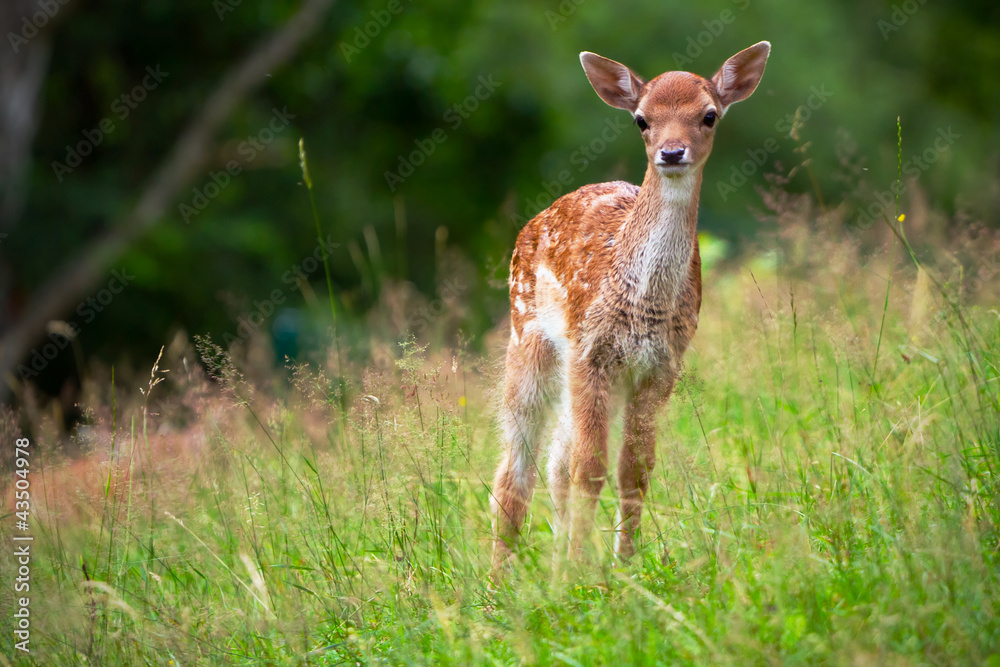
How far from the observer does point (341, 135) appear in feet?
57.1

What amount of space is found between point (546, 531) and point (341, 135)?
13829 millimetres

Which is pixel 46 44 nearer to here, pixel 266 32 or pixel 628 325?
pixel 266 32

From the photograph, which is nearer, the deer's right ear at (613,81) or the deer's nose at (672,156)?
the deer's nose at (672,156)

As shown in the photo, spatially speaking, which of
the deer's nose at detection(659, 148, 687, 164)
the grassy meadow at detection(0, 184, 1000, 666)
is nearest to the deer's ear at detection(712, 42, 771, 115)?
the deer's nose at detection(659, 148, 687, 164)

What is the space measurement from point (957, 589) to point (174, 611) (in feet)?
8.68

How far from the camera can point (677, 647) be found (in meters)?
2.83

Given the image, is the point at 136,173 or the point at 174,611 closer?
the point at 174,611

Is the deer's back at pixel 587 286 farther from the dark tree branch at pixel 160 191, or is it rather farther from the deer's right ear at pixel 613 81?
the dark tree branch at pixel 160 191

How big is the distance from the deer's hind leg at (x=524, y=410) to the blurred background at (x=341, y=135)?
2749mm

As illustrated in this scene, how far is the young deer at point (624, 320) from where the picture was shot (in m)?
4.05

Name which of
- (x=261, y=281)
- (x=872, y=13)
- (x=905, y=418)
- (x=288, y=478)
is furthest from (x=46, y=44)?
(x=872, y=13)

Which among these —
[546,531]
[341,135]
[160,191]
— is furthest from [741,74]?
[341,135]

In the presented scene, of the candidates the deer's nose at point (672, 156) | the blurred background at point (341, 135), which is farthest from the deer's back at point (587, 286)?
the blurred background at point (341, 135)

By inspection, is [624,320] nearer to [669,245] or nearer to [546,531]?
[669,245]
